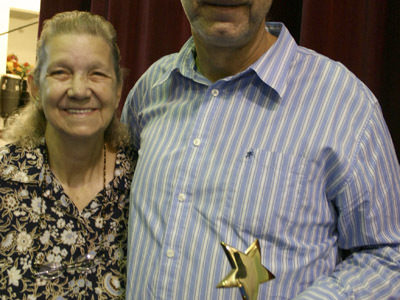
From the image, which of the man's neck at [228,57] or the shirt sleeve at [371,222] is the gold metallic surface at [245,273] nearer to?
the shirt sleeve at [371,222]

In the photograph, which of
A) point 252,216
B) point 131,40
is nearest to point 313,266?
point 252,216

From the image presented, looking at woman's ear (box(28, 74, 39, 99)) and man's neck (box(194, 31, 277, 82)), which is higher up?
man's neck (box(194, 31, 277, 82))

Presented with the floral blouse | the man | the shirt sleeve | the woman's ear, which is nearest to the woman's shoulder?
the floral blouse

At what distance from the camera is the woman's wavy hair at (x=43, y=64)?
4.22 ft

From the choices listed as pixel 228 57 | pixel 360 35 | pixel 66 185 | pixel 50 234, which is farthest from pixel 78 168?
pixel 360 35

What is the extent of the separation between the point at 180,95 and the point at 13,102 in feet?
11.3

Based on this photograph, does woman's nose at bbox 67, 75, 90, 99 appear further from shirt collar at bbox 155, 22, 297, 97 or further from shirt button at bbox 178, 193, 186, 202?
shirt button at bbox 178, 193, 186, 202

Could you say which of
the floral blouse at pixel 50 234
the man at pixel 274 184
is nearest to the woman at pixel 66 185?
the floral blouse at pixel 50 234

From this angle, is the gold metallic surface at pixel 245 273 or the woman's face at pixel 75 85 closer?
the gold metallic surface at pixel 245 273

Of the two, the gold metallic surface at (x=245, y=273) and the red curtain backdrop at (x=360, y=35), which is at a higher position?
the red curtain backdrop at (x=360, y=35)

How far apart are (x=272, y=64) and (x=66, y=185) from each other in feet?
2.00

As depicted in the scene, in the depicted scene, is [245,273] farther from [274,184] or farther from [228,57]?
[228,57]

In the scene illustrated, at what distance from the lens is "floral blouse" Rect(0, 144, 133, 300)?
122 centimetres

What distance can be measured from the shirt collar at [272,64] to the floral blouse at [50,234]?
0.36 metres
